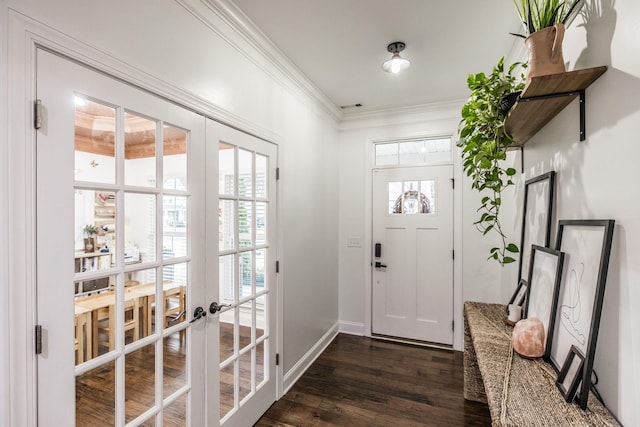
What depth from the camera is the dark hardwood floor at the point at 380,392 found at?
2.19m

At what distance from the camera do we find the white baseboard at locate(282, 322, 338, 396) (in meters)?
2.58

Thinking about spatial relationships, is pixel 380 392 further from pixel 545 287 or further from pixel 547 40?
pixel 547 40

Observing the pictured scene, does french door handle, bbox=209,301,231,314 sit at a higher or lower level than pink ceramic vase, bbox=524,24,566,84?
lower

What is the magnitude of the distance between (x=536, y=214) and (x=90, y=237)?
7.66 ft

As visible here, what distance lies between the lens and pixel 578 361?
112 cm

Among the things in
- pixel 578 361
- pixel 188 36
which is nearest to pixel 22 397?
pixel 188 36

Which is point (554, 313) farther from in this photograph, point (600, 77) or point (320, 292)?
point (320, 292)

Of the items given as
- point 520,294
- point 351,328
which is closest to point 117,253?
point 520,294

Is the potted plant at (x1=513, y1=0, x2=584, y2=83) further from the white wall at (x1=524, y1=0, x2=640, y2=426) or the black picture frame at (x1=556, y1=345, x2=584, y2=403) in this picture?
the black picture frame at (x1=556, y1=345, x2=584, y2=403)

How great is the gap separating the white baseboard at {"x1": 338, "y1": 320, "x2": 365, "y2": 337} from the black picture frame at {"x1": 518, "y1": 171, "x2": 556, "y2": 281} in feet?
6.84

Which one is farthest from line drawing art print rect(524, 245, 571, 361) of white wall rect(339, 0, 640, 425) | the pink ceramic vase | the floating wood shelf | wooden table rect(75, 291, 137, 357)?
wooden table rect(75, 291, 137, 357)

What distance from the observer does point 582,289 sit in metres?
1.20

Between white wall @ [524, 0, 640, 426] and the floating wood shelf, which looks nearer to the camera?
white wall @ [524, 0, 640, 426]

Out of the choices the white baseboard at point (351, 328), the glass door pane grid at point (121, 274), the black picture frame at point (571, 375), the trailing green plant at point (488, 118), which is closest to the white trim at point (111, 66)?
the glass door pane grid at point (121, 274)
